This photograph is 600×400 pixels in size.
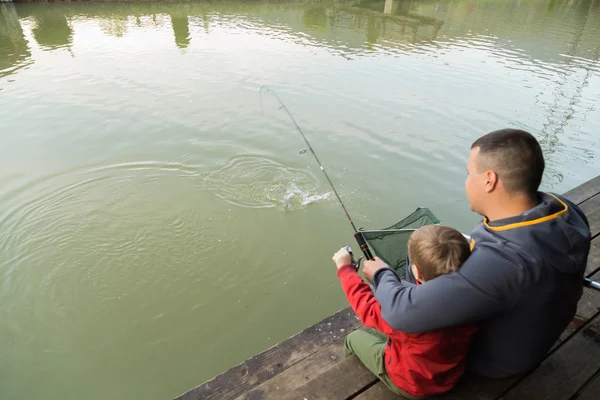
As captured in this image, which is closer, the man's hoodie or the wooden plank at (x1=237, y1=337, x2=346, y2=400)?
the man's hoodie

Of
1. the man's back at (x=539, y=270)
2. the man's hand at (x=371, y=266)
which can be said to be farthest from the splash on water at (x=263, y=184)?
the man's back at (x=539, y=270)

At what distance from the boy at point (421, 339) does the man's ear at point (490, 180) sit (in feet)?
0.79

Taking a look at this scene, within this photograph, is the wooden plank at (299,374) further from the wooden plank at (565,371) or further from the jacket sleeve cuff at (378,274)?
the wooden plank at (565,371)

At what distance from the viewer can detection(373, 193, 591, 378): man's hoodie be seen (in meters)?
1.31

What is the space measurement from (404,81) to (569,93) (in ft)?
14.0

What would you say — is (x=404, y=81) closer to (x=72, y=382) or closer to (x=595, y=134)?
(x=595, y=134)

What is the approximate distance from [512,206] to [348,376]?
1283 mm

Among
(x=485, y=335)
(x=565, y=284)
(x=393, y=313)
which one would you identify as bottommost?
(x=485, y=335)

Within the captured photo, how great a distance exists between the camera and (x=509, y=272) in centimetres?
131

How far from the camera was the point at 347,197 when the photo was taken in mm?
5336

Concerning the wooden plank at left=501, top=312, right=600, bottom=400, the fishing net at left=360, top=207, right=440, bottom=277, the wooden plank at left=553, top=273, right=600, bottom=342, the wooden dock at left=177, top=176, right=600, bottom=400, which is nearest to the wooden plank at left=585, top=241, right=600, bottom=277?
the wooden plank at left=553, top=273, right=600, bottom=342

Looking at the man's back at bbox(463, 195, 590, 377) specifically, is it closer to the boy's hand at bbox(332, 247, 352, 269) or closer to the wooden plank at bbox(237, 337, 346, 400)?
the boy's hand at bbox(332, 247, 352, 269)

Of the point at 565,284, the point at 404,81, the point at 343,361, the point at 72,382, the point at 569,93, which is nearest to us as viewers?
the point at 565,284

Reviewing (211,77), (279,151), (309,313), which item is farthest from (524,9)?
(309,313)
